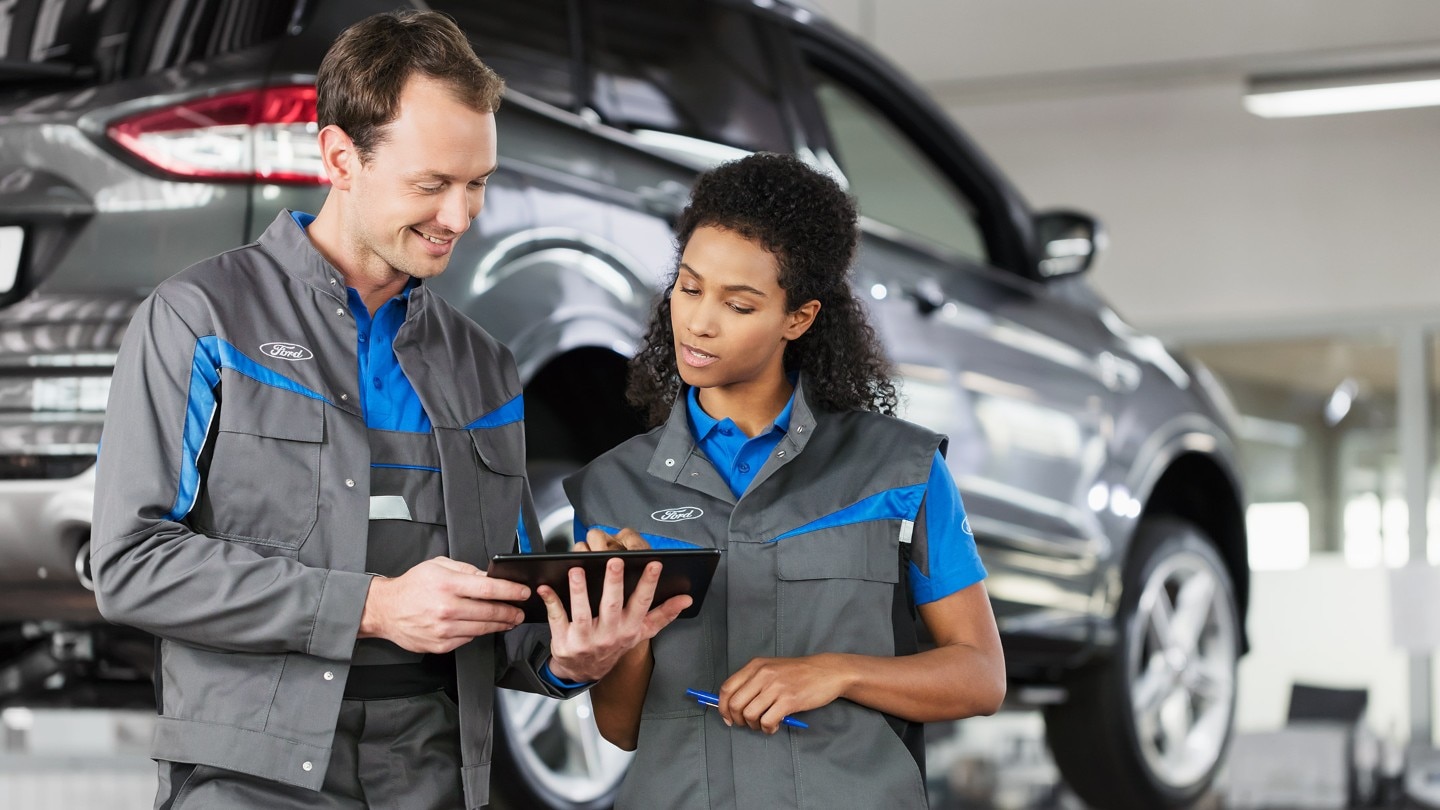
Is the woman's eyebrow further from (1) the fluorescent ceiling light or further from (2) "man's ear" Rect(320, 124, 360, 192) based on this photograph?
(1) the fluorescent ceiling light

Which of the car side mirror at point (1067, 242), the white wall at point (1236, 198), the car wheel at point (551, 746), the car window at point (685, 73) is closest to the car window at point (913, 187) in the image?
the car side mirror at point (1067, 242)

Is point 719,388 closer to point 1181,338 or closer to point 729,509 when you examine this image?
point 729,509

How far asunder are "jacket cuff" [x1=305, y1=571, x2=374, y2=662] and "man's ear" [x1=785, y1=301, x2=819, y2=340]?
1.89 feet

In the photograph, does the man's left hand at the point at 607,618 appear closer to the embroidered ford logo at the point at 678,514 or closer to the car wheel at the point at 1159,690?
the embroidered ford logo at the point at 678,514

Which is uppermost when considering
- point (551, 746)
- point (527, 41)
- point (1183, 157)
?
point (1183, 157)

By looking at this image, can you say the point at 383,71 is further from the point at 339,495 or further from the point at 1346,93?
the point at 1346,93

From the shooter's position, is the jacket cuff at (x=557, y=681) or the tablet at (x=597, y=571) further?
the jacket cuff at (x=557, y=681)

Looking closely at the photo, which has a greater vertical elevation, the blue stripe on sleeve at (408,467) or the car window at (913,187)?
the car window at (913,187)

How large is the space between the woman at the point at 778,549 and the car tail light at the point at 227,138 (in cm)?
64

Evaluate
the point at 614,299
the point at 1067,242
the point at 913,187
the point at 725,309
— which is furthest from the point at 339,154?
the point at 913,187

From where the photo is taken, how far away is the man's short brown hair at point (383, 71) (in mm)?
1528

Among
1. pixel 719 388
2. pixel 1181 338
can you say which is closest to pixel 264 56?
pixel 719 388

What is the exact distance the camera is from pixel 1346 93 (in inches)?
282

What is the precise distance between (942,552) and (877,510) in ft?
0.27
